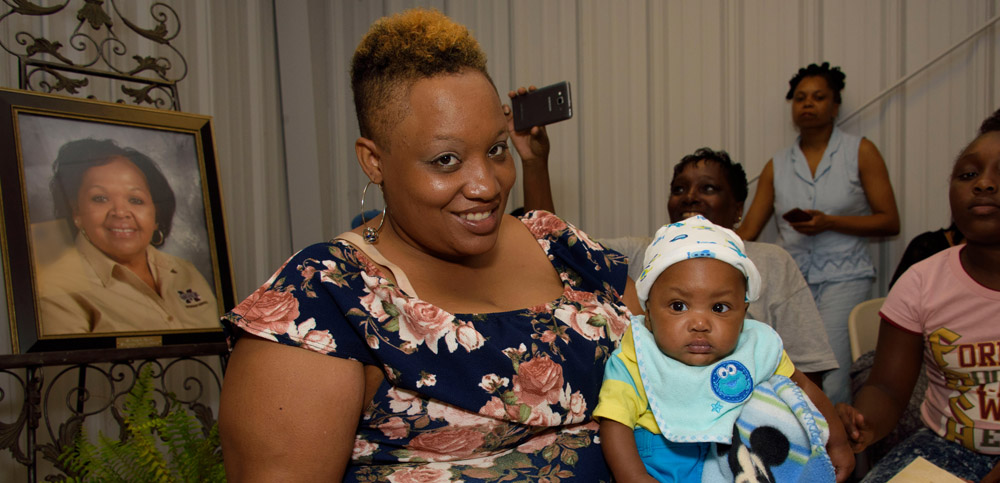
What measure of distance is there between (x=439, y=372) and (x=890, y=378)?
4.85 ft

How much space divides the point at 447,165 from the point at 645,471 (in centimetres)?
78

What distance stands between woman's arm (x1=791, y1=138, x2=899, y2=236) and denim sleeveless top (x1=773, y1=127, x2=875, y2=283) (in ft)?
0.16

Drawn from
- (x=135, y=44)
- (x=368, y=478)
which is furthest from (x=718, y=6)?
(x=368, y=478)

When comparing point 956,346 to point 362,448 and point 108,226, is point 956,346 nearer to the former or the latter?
point 362,448

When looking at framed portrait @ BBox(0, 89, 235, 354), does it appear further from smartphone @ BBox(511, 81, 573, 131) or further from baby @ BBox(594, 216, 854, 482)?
baby @ BBox(594, 216, 854, 482)

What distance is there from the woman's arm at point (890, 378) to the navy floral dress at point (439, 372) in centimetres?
92

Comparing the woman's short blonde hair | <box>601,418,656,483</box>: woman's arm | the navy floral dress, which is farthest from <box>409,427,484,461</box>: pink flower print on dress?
the woman's short blonde hair

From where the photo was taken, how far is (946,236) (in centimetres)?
320

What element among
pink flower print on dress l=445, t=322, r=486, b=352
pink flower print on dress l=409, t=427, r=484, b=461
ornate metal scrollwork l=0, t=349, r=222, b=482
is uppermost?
pink flower print on dress l=445, t=322, r=486, b=352

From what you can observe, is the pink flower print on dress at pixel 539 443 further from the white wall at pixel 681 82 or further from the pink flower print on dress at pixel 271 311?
the white wall at pixel 681 82

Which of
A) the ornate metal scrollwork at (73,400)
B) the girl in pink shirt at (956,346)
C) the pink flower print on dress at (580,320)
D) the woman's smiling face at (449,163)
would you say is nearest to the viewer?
the woman's smiling face at (449,163)

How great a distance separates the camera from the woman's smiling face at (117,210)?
2746mm

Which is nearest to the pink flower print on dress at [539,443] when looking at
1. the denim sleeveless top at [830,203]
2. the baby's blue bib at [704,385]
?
the baby's blue bib at [704,385]

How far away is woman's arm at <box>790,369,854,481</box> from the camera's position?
58.6 inches
